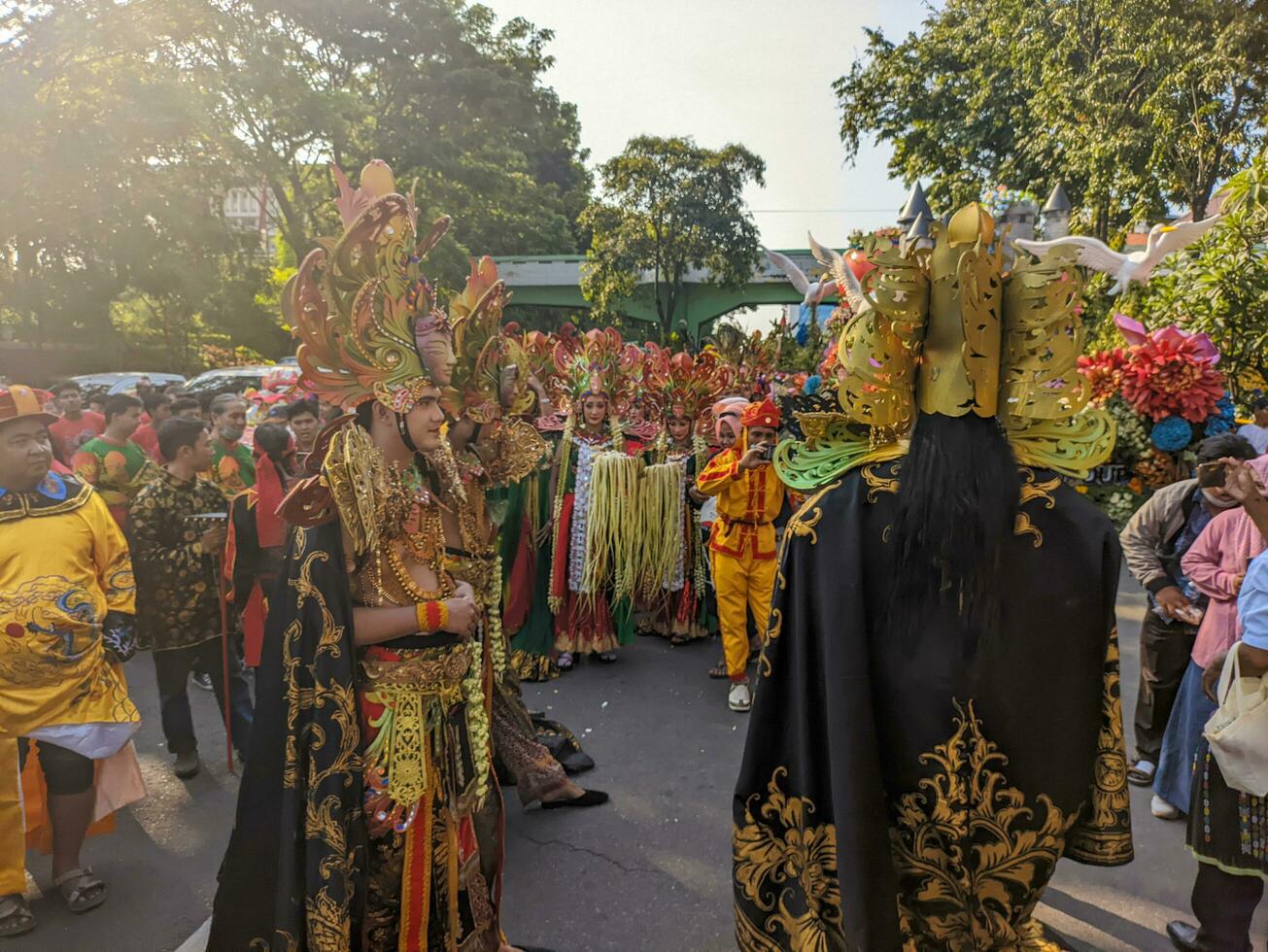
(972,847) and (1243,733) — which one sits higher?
(1243,733)

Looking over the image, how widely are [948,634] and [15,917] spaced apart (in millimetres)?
3636

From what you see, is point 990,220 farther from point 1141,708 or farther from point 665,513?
point 665,513

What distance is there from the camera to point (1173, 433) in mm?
4539

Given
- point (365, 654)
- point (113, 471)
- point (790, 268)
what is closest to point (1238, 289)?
point (365, 654)

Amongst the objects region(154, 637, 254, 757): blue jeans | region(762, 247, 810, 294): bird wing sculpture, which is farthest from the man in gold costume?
region(762, 247, 810, 294): bird wing sculpture

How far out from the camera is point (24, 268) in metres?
19.7

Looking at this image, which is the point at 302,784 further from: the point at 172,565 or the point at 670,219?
the point at 670,219

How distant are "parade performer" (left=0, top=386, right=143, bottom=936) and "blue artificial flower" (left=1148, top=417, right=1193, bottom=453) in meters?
5.57

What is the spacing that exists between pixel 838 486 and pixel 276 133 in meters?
20.4

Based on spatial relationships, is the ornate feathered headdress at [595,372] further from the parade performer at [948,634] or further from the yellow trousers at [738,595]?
the parade performer at [948,634]

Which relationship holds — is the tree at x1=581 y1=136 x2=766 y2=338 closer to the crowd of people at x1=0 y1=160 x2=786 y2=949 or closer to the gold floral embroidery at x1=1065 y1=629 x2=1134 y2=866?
the crowd of people at x1=0 y1=160 x2=786 y2=949

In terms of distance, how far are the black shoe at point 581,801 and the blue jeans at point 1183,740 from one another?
104 inches

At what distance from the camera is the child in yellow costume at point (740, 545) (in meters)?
5.06

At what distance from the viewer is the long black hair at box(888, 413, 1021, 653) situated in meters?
1.75
